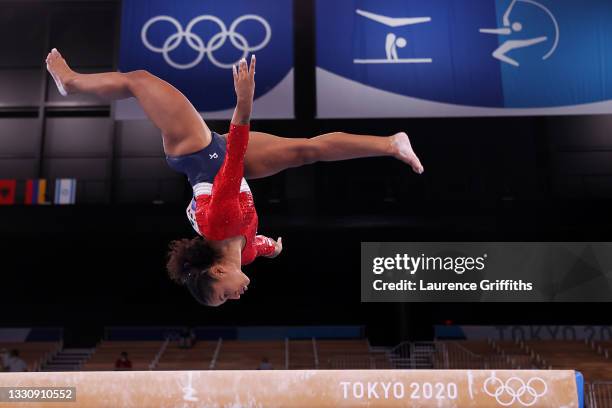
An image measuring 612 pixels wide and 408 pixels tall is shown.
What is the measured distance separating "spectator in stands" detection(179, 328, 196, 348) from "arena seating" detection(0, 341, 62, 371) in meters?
2.66

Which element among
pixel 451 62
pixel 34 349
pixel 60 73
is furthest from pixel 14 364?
pixel 451 62

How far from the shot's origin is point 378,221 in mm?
9945

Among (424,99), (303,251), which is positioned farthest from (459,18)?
(303,251)

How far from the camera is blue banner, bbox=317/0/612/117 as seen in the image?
8023 millimetres

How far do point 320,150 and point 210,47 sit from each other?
16.0ft

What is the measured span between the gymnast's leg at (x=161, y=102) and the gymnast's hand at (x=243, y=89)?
0.70 meters

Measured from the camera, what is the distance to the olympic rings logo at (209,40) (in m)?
8.02

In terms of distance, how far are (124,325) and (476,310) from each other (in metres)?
7.53

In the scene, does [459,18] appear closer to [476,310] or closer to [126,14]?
[126,14]

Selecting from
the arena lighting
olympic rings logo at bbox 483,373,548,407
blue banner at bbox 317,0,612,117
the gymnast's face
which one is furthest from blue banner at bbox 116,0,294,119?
olympic rings logo at bbox 483,373,548,407

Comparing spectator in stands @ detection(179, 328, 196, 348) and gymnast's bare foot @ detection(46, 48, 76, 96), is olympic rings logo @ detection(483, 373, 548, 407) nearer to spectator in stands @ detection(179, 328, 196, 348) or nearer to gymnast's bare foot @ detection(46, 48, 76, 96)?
gymnast's bare foot @ detection(46, 48, 76, 96)

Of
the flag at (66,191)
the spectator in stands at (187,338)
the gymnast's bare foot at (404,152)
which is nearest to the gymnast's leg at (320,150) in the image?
the gymnast's bare foot at (404,152)

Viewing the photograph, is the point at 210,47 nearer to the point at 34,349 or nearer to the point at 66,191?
the point at 66,191

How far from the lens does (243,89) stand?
309 centimetres
